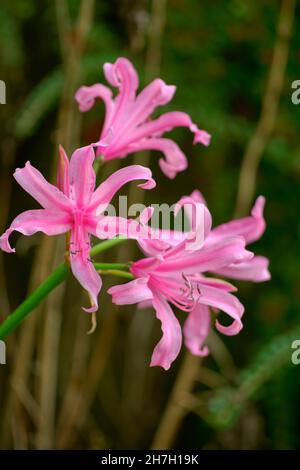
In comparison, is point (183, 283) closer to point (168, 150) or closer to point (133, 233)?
point (133, 233)

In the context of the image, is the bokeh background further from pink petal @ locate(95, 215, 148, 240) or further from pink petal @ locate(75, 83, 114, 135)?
pink petal @ locate(95, 215, 148, 240)

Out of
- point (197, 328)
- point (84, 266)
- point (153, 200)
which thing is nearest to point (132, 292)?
point (84, 266)

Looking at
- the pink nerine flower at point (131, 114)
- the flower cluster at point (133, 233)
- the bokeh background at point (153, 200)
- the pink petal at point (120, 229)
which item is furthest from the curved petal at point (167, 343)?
the bokeh background at point (153, 200)

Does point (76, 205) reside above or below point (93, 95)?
below

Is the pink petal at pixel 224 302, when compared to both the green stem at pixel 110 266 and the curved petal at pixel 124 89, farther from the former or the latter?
the curved petal at pixel 124 89

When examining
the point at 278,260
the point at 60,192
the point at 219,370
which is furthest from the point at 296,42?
the point at 60,192
